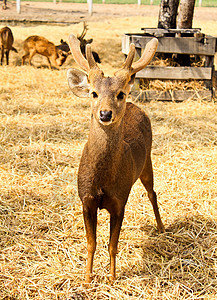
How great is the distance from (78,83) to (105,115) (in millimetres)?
616

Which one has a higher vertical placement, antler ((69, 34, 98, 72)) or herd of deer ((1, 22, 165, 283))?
antler ((69, 34, 98, 72))

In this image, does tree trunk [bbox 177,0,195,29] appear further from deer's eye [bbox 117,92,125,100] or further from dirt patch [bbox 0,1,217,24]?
dirt patch [bbox 0,1,217,24]

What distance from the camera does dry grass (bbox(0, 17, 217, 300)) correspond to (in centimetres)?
305

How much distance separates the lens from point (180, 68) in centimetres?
743

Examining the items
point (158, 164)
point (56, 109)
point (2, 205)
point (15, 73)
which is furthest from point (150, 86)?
point (2, 205)

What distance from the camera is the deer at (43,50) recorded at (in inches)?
404

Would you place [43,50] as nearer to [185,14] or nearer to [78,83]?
[185,14]

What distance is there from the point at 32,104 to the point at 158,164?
3222 mm

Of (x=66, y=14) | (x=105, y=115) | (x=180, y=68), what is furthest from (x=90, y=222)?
(x=66, y=14)

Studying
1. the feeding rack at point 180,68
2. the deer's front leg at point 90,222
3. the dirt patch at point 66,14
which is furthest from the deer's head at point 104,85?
the dirt patch at point 66,14

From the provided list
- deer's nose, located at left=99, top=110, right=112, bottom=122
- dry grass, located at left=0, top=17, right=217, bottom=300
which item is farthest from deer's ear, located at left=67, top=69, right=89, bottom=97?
dry grass, located at left=0, top=17, right=217, bottom=300

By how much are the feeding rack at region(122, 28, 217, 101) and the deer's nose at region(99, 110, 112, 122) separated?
5.05 meters

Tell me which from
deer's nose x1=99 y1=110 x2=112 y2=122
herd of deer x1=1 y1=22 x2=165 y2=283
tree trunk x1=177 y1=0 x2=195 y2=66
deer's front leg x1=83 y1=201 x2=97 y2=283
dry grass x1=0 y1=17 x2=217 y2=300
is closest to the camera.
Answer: deer's nose x1=99 y1=110 x2=112 y2=122

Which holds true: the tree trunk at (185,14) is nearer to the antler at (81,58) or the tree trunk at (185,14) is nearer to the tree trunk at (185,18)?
the tree trunk at (185,18)
